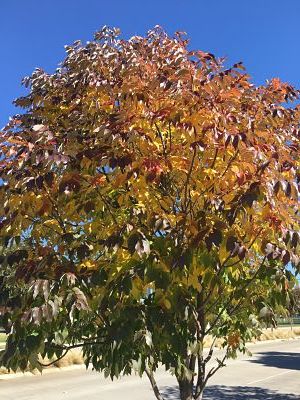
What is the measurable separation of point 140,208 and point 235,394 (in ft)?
43.1

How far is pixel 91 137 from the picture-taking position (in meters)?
3.10

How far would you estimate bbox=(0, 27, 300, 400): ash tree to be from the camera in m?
2.66

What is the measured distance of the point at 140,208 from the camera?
3.01 metres

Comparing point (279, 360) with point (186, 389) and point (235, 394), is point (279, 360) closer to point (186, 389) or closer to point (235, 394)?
point (235, 394)

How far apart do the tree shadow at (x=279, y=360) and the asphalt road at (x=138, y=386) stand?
2037 mm

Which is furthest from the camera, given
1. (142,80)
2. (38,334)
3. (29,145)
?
(142,80)

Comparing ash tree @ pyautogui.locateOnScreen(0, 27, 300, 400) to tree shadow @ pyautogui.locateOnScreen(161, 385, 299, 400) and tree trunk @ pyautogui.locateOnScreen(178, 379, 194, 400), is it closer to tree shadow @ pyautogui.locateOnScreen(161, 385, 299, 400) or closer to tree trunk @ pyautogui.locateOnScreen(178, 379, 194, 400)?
tree trunk @ pyautogui.locateOnScreen(178, 379, 194, 400)

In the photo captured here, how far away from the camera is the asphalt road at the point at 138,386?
13414mm

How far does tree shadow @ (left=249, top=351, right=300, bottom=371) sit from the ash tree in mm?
19564

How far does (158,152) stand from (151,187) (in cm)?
24

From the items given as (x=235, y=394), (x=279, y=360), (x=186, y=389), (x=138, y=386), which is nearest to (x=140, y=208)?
(x=186, y=389)

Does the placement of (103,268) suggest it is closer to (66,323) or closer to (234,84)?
(66,323)

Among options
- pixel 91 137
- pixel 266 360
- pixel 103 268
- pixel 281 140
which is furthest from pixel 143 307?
pixel 266 360

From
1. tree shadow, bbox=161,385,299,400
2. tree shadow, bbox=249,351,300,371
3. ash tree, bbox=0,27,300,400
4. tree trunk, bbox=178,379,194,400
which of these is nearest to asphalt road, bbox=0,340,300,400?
tree shadow, bbox=161,385,299,400
